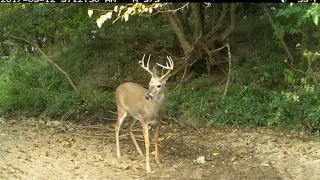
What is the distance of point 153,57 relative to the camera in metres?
11.2

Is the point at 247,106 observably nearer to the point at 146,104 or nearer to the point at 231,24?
the point at 231,24

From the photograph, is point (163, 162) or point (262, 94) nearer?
point (163, 162)

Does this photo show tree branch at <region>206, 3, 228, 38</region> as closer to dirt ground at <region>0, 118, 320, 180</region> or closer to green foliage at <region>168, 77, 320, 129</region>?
green foliage at <region>168, 77, 320, 129</region>

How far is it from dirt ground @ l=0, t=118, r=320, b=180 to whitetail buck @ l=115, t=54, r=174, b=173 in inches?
15.7

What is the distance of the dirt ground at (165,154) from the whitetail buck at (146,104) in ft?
1.30

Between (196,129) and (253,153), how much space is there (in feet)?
5.09

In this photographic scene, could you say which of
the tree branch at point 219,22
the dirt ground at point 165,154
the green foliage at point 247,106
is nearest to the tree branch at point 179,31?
the tree branch at point 219,22

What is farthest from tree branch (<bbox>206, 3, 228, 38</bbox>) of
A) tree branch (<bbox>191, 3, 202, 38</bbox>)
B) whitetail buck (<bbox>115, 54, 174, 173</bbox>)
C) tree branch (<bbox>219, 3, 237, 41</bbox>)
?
whitetail buck (<bbox>115, 54, 174, 173</bbox>)

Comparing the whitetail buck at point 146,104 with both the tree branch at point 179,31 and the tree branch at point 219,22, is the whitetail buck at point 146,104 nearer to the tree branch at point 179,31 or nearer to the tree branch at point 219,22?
the tree branch at point 179,31

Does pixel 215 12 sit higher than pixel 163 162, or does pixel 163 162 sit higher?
pixel 215 12

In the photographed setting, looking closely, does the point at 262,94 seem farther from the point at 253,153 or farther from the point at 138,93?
the point at 138,93

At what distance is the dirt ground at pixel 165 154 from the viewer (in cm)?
646

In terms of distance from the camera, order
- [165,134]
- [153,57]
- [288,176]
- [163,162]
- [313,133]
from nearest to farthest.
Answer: [288,176] < [163,162] < [313,133] < [165,134] < [153,57]

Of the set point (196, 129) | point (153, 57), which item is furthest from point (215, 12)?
point (196, 129)
